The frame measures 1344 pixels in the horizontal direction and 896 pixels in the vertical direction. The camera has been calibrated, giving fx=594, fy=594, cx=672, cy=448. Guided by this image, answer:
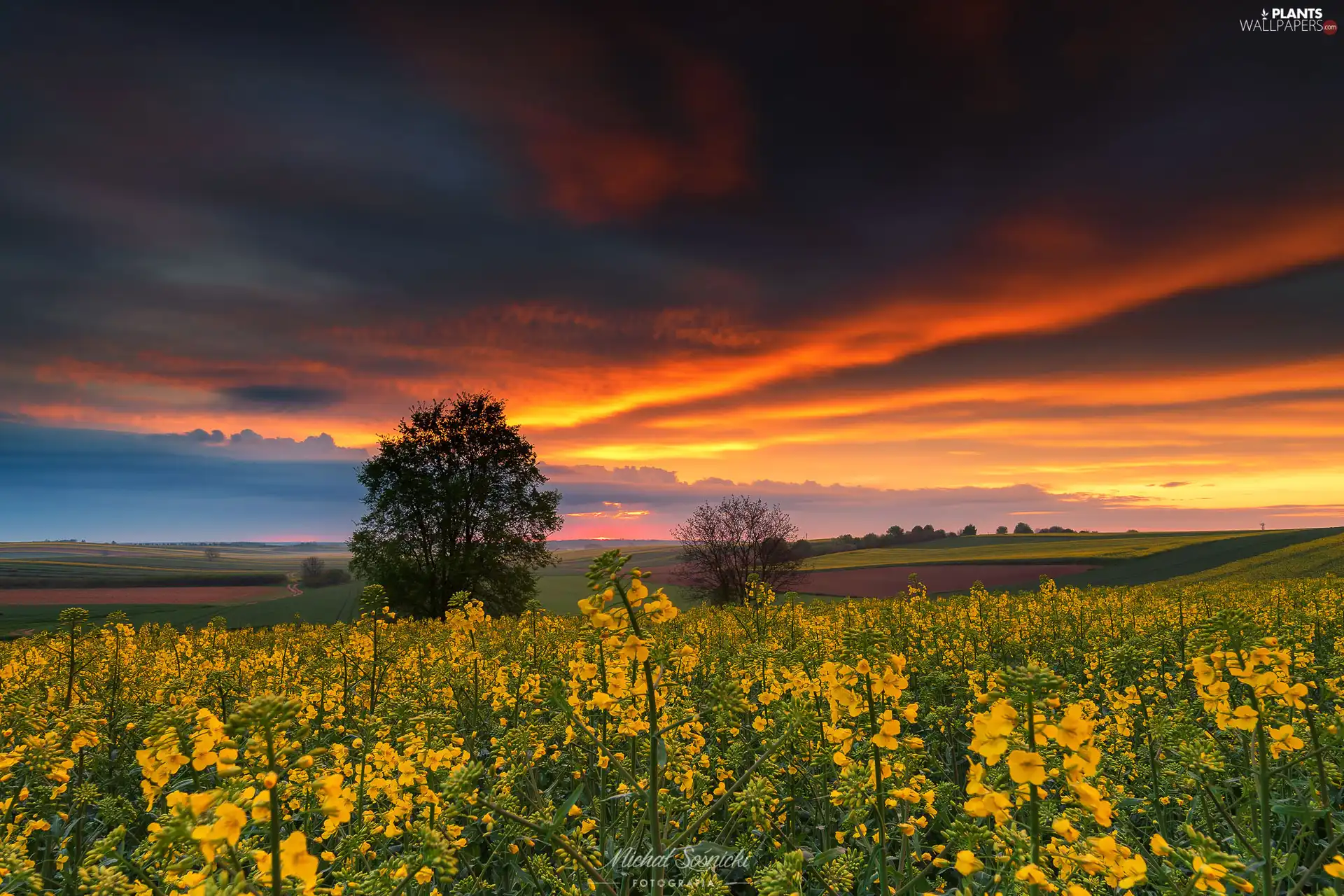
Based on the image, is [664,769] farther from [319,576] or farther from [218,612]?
[319,576]

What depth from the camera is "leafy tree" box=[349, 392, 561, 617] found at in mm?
36125

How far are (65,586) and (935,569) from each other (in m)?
84.0

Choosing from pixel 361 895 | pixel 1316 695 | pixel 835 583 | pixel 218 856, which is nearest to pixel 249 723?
pixel 218 856

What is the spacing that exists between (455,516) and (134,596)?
35464 mm

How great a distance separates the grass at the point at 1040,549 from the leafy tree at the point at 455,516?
124 ft

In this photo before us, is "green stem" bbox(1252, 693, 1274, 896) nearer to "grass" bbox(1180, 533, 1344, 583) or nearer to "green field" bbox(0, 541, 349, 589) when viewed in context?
"grass" bbox(1180, 533, 1344, 583)

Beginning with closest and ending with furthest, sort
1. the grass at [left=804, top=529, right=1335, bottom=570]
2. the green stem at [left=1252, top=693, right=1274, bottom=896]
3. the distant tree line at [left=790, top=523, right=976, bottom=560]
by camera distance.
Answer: the green stem at [left=1252, top=693, right=1274, bottom=896] < the grass at [left=804, top=529, right=1335, bottom=570] < the distant tree line at [left=790, top=523, right=976, bottom=560]

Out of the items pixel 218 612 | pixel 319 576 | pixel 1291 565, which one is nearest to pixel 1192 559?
pixel 1291 565

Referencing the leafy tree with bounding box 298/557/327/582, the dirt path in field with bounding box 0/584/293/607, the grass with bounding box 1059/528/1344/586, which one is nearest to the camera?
the dirt path in field with bounding box 0/584/293/607

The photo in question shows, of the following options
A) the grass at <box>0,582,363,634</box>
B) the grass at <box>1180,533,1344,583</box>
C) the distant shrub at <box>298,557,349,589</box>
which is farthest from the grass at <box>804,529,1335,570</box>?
the distant shrub at <box>298,557,349,589</box>

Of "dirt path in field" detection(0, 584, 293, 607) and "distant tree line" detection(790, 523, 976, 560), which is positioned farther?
"distant tree line" detection(790, 523, 976, 560)

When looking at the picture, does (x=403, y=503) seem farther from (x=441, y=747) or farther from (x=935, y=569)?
Answer: (x=935, y=569)

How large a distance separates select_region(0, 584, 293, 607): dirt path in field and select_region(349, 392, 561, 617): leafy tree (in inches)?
1033

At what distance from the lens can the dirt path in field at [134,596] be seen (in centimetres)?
4566
